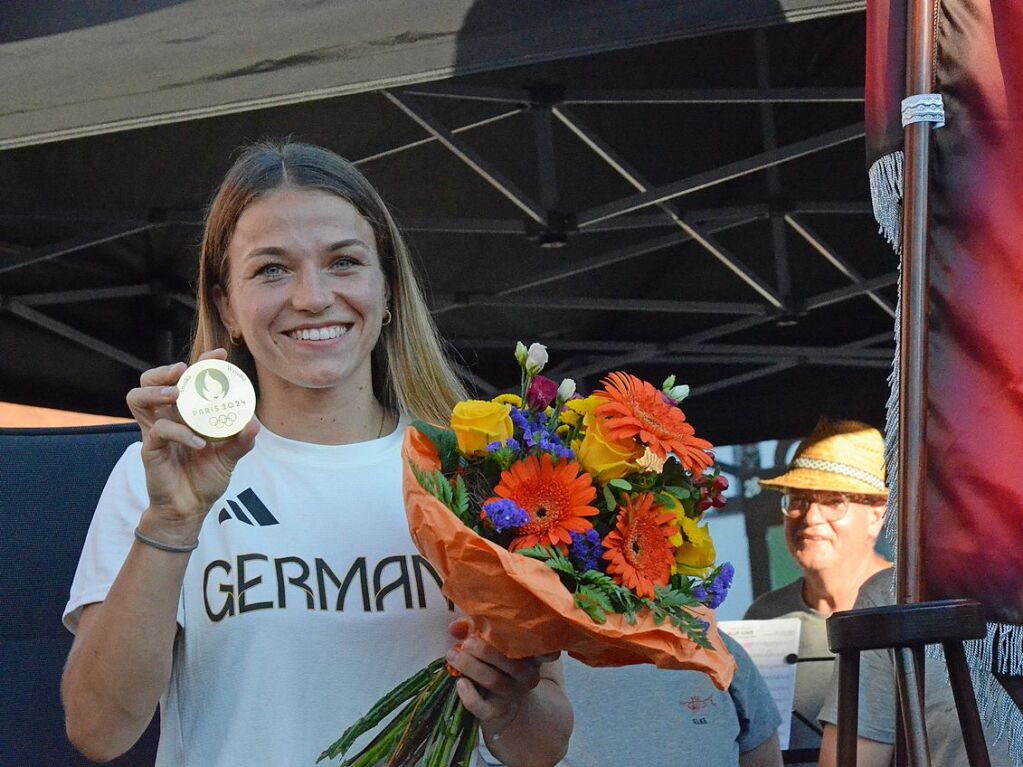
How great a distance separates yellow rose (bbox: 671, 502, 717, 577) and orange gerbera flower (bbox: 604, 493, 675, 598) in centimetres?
3

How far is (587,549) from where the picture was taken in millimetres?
1659

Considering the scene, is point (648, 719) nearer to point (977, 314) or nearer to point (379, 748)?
point (379, 748)

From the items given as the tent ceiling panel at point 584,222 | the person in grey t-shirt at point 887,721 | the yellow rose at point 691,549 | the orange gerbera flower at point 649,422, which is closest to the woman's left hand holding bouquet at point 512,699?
the yellow rose at point 691,549

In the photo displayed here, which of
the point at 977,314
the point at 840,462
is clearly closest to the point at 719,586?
the point at 977,314

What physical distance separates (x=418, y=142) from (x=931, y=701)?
247 centimetres

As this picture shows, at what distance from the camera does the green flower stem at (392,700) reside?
1806mm

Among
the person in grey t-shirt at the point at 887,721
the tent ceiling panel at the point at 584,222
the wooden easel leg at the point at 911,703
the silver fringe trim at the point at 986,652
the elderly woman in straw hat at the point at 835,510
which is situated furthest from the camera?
the elderly woman in straw hat at the point at 835,510

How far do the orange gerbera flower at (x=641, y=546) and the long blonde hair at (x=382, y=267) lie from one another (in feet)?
1.90

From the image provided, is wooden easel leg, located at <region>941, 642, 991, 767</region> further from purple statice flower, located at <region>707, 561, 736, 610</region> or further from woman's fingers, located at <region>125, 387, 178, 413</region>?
woman's fingers, located at <region>125, 387, 178, 413</region>

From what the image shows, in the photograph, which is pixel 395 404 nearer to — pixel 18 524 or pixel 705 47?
pixel 18 524

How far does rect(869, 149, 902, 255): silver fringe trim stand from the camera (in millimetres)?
2020

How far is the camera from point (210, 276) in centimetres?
218

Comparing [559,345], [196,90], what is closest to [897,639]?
[196,90]

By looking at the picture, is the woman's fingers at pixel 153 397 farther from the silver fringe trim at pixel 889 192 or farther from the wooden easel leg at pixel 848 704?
the silver fringe trim at pixel 889 192
